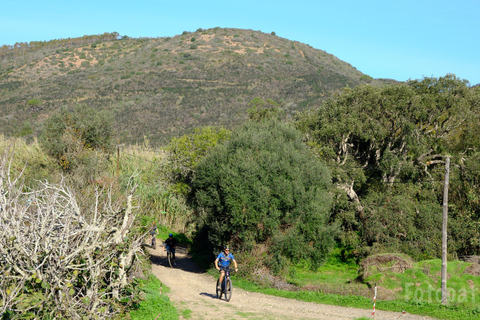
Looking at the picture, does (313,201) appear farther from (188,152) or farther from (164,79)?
(164,79)

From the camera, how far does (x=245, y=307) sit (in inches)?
583

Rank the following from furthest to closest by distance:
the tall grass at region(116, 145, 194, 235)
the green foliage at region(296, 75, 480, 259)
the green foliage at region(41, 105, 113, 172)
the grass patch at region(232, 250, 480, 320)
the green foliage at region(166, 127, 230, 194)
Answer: the tall grass at region(116, 145, 194, 235) → the green foliage at region(41, 105, 113, 172) → the green foliage at region(166, 127, 230, 194) → the green foliage at region(296, 75, 480, 259) → the grass patch at region(232, 250, 480, 320)

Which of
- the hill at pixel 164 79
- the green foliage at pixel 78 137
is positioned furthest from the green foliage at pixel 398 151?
the hill at pixel 164 79

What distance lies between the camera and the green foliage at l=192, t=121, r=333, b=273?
20.1 metres

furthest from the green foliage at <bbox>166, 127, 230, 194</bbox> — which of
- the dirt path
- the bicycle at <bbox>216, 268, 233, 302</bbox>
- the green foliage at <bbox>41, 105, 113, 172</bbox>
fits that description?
the bicycle at <bbox>216, 268, 233, 302</bbox>

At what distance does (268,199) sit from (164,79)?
213ft

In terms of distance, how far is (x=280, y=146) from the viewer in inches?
851

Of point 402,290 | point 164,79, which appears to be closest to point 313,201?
point 402,290

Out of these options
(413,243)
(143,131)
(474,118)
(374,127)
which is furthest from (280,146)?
(143,131)

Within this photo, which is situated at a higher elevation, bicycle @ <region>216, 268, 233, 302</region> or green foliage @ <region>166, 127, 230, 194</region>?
green foliage @ <region>166, 127, 230, 194</region>

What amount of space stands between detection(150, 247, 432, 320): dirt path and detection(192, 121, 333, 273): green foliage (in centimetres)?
285

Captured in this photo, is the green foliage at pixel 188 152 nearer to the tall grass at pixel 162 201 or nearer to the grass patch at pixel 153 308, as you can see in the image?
the tall grass at pixel 162 201

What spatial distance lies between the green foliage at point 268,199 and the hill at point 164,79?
33873 mm

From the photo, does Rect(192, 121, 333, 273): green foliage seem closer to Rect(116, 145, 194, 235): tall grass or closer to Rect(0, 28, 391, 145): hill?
Rect(116, 145, 194, 235): tall grass
